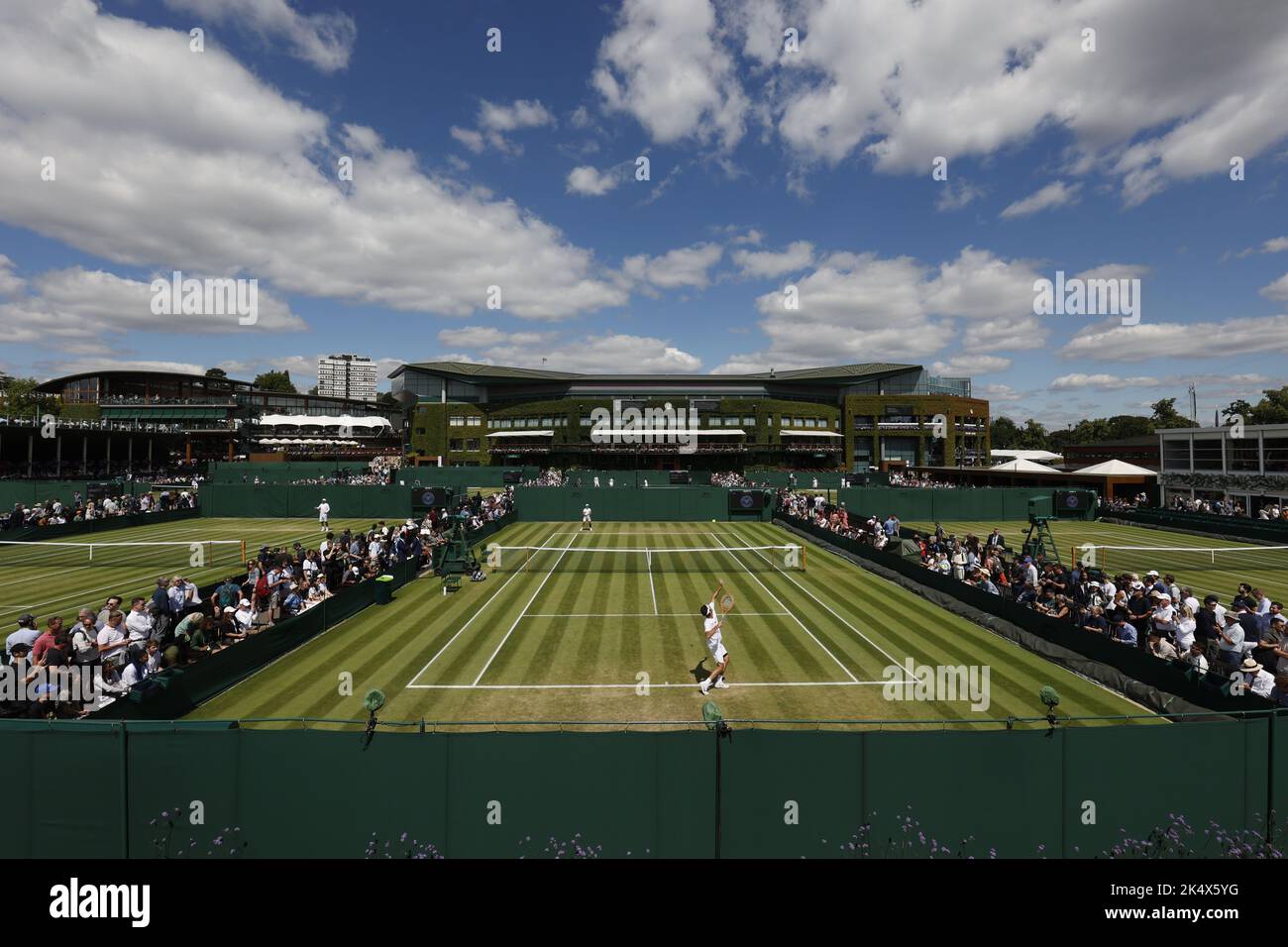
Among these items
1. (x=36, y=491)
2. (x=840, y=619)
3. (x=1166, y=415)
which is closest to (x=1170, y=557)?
(x=840, y=619)

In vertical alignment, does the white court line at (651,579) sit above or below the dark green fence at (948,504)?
below

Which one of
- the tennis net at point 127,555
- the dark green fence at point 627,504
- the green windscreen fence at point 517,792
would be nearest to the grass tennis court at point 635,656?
the green windscreen fence at point 517,792

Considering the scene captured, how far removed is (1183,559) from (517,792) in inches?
1478

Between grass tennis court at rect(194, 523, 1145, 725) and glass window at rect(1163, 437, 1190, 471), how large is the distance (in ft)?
154

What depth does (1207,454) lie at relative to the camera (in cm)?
5100

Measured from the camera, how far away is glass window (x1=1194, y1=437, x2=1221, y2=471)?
50.2 m

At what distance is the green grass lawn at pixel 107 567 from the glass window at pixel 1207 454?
2649 inches

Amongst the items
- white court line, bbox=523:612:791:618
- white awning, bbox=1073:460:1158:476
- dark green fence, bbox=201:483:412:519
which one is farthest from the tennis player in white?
white awning, bbox=1073:460:1158:476

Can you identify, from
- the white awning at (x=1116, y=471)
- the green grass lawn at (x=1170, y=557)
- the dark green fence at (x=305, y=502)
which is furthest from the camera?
the white awning at (x=1116, y=471)

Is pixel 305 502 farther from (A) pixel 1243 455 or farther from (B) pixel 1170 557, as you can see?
(A) pixel 1243 455

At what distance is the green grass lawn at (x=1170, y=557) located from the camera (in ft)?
80.5

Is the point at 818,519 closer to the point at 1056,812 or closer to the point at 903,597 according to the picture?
the point at 903,597

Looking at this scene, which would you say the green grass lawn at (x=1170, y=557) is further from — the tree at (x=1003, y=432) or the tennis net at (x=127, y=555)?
the tree at (x=1003, y=432)
